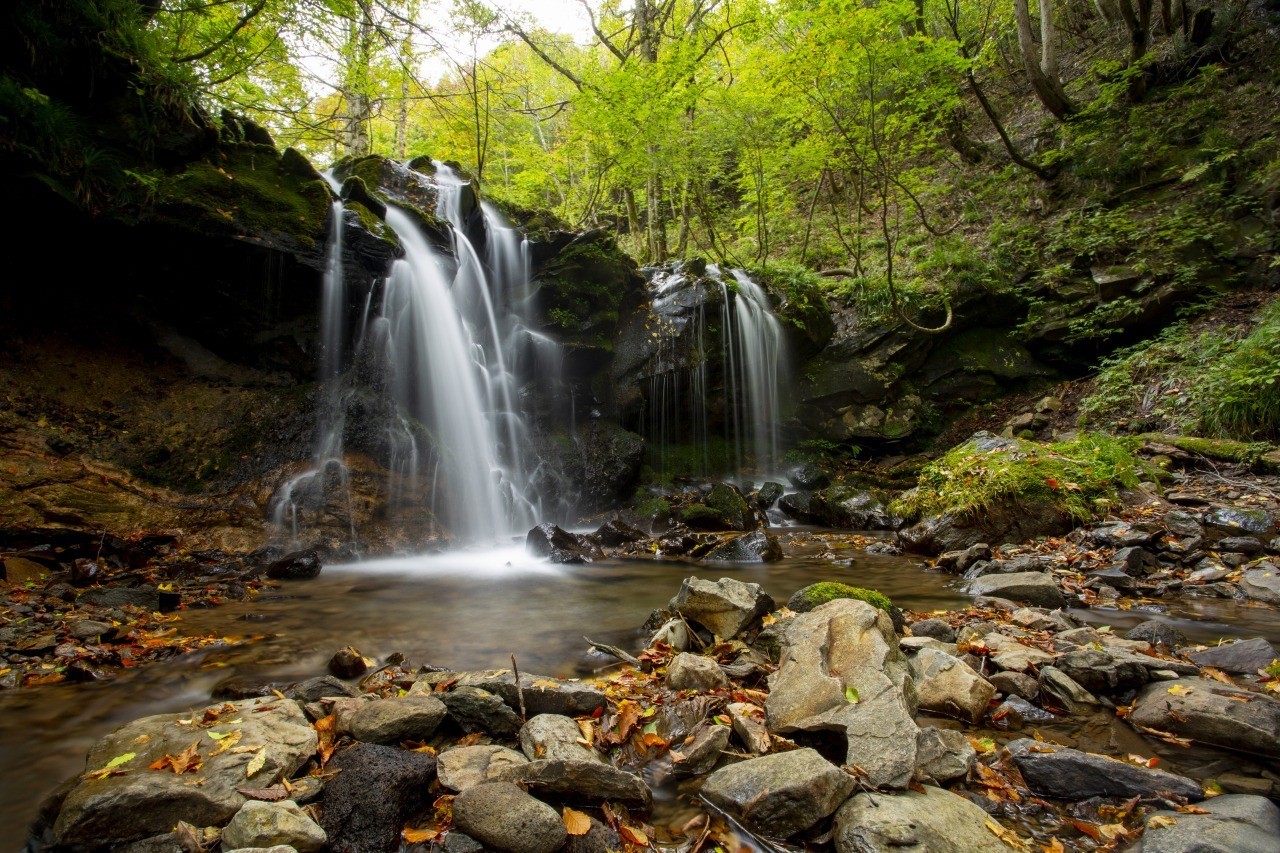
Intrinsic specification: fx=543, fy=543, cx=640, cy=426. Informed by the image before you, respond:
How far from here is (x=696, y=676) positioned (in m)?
3.11

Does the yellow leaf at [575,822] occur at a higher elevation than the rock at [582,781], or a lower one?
lower

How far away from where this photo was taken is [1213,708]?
244 cm

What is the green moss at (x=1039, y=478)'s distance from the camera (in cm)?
663

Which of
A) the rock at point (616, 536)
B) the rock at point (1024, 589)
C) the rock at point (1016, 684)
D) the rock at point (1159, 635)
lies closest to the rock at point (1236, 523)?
the rock at point (1024, 589)

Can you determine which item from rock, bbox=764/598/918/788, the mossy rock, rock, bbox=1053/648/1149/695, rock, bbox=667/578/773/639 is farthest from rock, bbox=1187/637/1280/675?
the mossy rock

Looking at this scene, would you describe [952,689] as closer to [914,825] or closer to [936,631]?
[936,631]

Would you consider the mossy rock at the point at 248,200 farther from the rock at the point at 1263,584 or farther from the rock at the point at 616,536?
the rock at the point at 1263,584

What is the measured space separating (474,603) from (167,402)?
5.45 m

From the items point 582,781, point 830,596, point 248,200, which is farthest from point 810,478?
point 248,200

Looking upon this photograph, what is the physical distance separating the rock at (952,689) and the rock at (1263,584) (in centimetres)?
340

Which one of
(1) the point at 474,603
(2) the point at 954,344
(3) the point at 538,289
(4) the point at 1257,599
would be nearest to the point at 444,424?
(3) the point at 538,289

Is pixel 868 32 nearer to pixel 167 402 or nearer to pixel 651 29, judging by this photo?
pixel 651 29

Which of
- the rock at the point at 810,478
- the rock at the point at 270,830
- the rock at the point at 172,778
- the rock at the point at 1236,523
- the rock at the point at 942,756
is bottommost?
the rock at the point at 942,756

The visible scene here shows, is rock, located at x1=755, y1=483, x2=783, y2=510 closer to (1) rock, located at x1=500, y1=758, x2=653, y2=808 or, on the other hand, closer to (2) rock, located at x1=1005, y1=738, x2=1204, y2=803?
(2) rock, located at x1=1005, y1=738, x2=1204, y2=803
